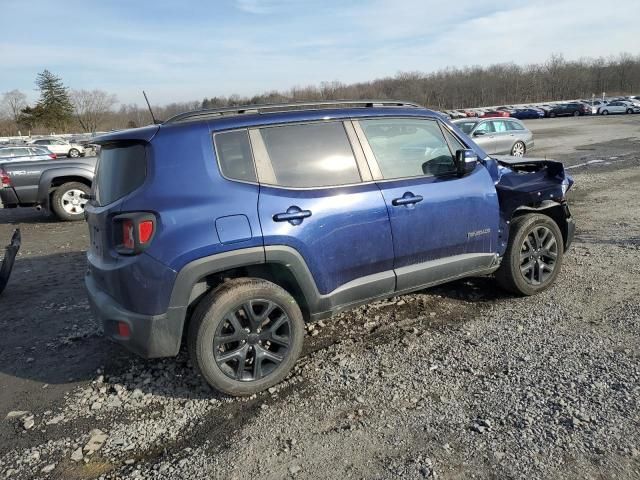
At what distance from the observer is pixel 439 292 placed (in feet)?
15.9

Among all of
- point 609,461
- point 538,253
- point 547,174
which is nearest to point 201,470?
point 609,461

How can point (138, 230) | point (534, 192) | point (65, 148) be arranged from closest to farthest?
1. point (138, 230)
2. point (534, 192)
3. point (65, 148)

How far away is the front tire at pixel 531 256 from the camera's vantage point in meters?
4.43

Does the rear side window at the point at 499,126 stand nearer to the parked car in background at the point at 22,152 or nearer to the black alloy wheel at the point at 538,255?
the black alloy wheel at the point at 538,255

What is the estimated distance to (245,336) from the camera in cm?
320

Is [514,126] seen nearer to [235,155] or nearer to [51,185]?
[51,185]

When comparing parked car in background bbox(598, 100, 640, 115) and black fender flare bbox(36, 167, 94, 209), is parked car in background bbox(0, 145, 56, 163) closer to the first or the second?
black fender flare bbox(36, 167, 94, 209)

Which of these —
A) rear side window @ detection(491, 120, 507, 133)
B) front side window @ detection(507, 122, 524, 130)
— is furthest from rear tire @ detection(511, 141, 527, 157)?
rear side window @ detection(491, 120, 507, 133)

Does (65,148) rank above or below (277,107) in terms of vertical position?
above

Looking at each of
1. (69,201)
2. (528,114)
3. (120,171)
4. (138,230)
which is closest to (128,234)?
(138,230)

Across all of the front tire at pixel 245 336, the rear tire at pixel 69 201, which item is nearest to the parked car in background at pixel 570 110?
the rear tire at pixel 69 201

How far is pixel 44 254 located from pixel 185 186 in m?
5.55

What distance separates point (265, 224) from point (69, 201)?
850 cm

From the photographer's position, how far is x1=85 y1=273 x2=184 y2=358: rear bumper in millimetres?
2982
